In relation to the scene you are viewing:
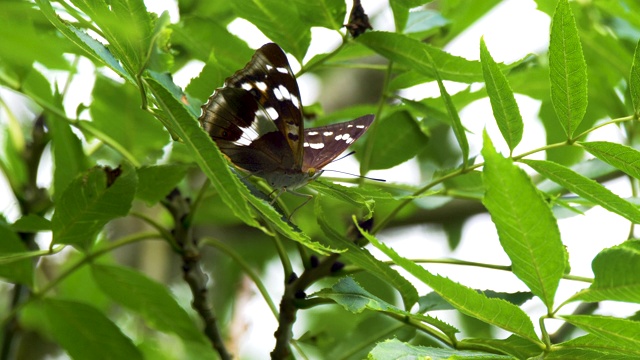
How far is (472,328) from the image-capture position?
182cm

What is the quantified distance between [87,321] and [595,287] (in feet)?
2.57

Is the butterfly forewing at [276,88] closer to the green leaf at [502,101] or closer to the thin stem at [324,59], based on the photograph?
the thin stem at [324,59]

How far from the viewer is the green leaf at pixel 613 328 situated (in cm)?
78

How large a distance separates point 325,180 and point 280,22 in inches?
9.3

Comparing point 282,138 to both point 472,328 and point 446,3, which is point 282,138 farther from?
point 472,328

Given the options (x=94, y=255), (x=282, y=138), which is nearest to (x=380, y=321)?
(x=282, y=138)

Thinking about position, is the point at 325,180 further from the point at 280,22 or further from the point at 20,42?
the point at 20,42

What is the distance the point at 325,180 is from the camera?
1.07 m

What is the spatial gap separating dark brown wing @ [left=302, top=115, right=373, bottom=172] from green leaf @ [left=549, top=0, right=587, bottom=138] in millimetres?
298

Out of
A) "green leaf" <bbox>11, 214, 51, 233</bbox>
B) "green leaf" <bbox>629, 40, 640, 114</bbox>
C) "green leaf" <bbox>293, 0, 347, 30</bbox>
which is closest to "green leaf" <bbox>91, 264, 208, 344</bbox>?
"green leaf" <bbox>11, 214, 51, 233</bbox>

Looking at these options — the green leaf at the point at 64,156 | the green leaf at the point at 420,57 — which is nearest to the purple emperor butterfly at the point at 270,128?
the green leaf at the point at 420,57

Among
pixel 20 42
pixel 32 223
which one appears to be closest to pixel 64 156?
pixel 32 223

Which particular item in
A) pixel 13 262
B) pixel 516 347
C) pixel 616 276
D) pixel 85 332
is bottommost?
pixel 85 332

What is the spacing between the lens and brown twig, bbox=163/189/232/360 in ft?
4.09
